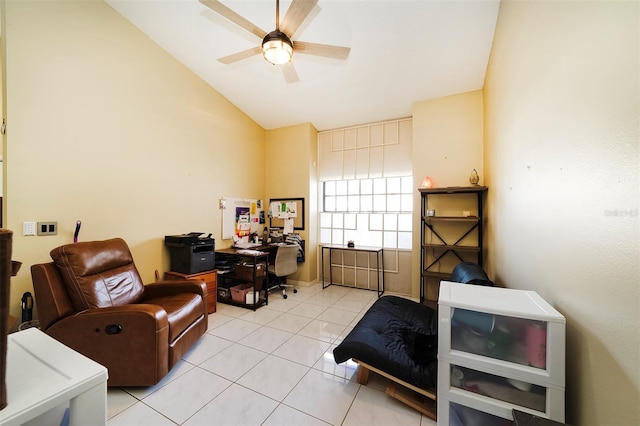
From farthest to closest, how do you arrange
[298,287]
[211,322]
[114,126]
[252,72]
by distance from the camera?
[298,287]
[252,72]
[211,322]
[114,126]

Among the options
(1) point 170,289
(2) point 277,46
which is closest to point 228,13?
(2) point 277,46

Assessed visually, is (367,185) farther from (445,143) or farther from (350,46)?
(350,46)

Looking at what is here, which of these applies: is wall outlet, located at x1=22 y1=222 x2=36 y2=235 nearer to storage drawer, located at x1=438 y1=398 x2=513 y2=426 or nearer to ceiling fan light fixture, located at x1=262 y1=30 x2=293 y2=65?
ceiling fan light fixture, located at x1=262 y1=30 x2=293 y2=65

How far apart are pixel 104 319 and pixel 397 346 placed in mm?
2251

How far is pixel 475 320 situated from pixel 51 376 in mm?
1789

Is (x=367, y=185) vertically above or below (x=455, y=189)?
above

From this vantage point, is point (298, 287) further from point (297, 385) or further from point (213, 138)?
point (213, 138)

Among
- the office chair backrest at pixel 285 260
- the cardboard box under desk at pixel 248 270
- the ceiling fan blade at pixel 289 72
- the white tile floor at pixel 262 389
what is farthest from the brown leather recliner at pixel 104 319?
the ceiling fan blade at pixel 289 72

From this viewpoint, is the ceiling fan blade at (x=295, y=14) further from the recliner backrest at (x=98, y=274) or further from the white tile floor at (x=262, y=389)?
the white tile floor at (x=262, y=389)

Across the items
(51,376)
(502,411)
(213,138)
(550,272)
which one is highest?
(213,138)

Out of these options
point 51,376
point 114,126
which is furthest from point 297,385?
point 114,126

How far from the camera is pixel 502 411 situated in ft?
3.87

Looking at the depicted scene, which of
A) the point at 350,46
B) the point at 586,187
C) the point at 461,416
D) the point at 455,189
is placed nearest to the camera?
the point at 586,187

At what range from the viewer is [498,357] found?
4.01 feet
